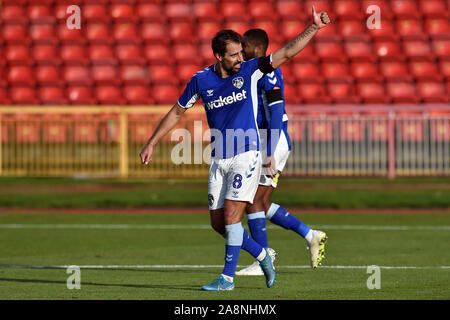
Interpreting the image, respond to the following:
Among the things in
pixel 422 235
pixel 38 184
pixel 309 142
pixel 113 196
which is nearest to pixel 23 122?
pixel 38 184

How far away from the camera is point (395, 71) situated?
69.6 feet

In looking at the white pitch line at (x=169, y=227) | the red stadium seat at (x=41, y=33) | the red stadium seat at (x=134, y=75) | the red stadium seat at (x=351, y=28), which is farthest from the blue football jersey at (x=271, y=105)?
the red stadium seat at (x=41, y=33)

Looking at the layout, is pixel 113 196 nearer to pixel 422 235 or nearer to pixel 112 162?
pixel 112 162

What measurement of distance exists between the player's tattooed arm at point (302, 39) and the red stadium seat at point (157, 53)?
47.1ft

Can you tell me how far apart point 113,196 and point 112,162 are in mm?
2151

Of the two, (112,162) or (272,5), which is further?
(272,5)

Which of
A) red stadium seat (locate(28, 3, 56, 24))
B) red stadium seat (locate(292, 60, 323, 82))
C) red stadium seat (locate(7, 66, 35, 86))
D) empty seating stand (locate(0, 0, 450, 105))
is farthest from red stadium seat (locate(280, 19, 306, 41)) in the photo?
red stadium seat (locate(7, 66, 35, 86))

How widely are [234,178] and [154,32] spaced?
15.1 m

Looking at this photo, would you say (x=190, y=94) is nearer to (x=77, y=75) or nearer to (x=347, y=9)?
(x=77, y=75)

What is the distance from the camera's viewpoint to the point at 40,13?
22.8 meters

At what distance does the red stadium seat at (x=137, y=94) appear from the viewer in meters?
20.8

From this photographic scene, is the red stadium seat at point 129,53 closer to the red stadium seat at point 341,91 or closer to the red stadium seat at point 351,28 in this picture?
the red stadium seat at point 341,91

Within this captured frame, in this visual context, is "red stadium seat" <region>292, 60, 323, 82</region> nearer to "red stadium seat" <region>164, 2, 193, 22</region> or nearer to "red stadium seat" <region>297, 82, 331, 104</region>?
"red stadium seat" <region>297, 82, 331, 104</region>

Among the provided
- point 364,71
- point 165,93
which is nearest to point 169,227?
point 165,93
